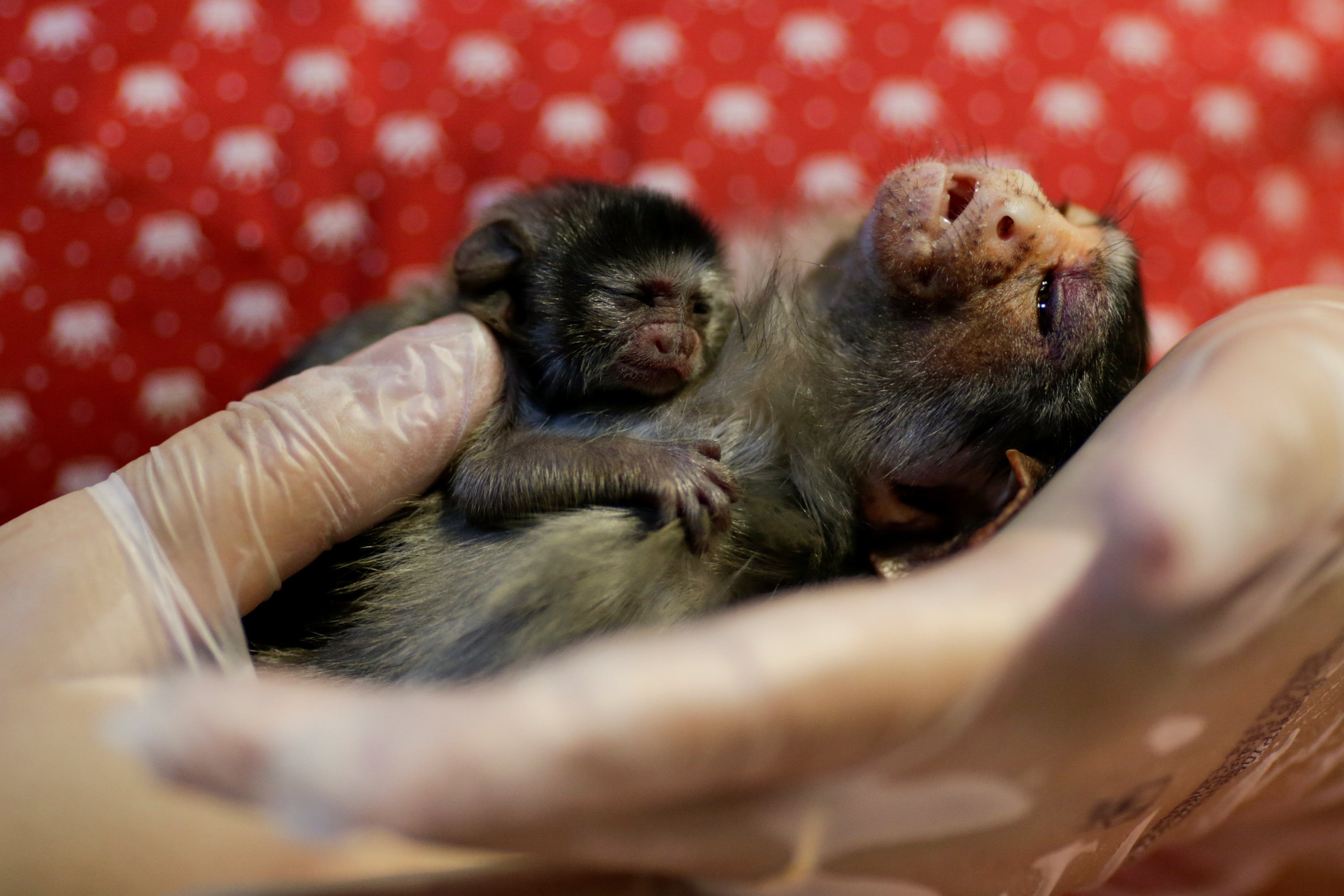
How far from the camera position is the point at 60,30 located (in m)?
1.59

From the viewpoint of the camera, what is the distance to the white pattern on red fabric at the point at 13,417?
1.52 meters

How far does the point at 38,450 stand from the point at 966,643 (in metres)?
1.53

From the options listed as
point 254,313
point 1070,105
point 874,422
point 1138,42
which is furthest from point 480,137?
point 1138,42

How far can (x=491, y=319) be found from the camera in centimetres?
123

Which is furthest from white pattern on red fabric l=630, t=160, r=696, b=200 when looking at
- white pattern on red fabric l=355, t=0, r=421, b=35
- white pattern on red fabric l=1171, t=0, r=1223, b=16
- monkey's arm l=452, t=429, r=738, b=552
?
white pattern on red fabric l=1171, t=0, r=1223, b=16

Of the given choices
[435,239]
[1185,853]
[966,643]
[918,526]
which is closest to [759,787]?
[966,643]

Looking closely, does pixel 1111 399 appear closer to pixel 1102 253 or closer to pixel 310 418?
pixel 1102 253

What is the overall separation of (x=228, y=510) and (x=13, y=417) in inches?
29.4

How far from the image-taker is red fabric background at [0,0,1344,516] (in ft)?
5.14

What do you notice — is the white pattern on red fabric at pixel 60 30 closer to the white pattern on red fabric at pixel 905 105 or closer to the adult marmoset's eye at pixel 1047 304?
the white pattern on red fabric at pixel 905 105

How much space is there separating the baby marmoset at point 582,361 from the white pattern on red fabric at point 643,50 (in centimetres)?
61

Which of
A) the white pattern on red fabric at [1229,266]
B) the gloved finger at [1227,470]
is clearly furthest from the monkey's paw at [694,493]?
the white pattern on red fabric at [1229,266]

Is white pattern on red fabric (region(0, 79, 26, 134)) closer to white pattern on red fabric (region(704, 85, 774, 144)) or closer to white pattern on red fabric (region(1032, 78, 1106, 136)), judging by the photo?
white pattern on red fabric (region(704, 85, 774, 144))

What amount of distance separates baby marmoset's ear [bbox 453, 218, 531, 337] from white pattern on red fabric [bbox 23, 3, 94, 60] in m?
0.88
